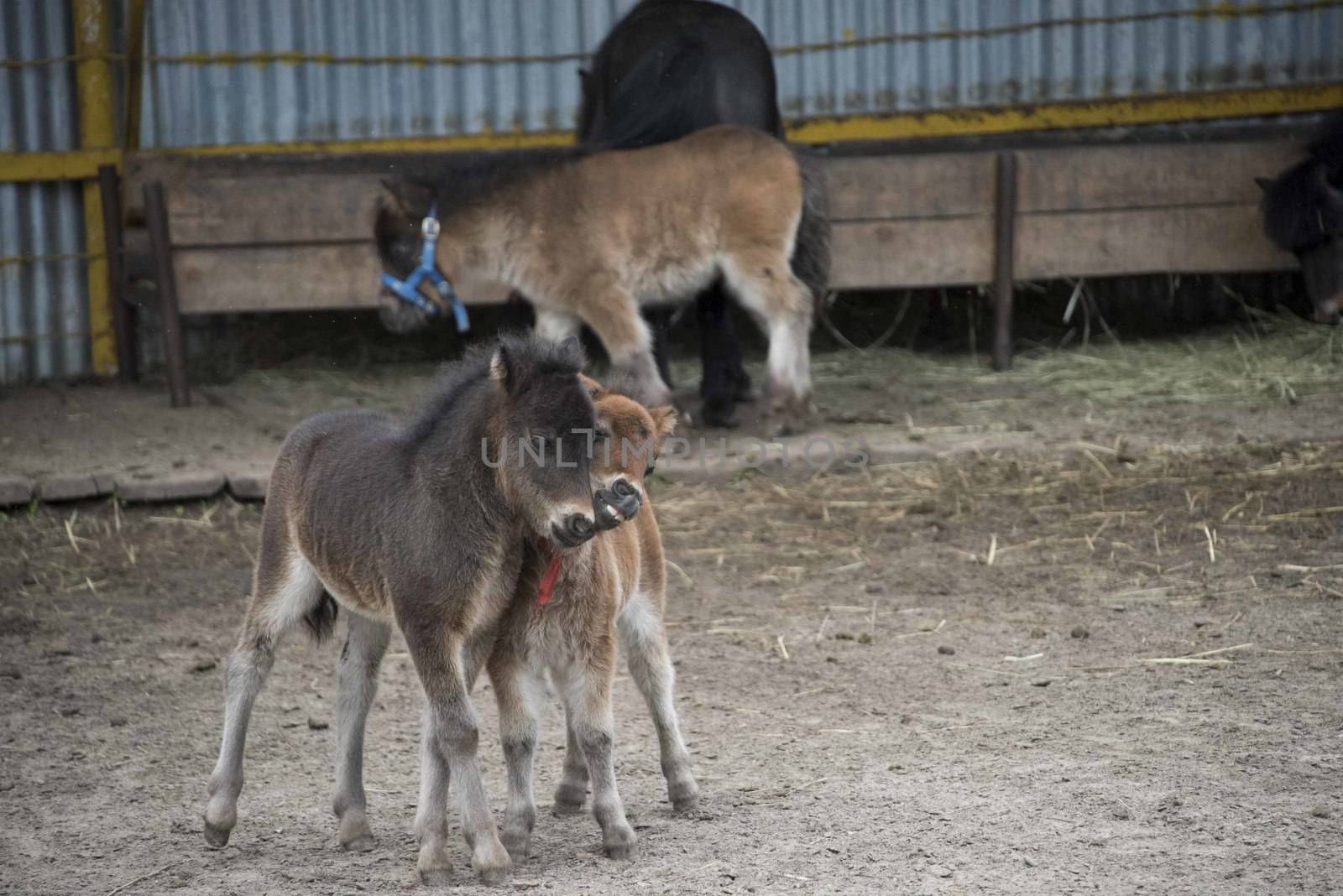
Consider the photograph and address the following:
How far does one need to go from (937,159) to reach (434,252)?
9.85ft

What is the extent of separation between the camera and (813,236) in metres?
Answer: 7.88

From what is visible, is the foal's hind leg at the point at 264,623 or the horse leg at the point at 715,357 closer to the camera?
the foal's hind leg at the point at 264,623

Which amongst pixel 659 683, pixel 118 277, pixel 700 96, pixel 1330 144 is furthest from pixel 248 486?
pixel 1330 144

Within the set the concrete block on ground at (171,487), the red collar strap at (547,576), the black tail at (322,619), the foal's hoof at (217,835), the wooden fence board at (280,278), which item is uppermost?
the wooden fence board at (280,278)

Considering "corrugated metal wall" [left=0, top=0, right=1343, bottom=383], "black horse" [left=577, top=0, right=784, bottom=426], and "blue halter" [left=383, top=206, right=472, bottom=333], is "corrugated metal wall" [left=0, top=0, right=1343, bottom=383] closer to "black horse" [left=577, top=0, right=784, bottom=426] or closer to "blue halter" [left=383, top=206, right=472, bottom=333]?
"black horse" [left=577, top=0, right=784, bottom=426]

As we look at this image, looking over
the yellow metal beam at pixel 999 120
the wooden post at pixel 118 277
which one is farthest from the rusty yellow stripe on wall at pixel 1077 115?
the wooden post at pixel 118 277

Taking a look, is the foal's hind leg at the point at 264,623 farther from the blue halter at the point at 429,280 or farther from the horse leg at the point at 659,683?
the blue halter at the point at 429,280

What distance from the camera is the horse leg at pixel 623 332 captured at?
752 cm

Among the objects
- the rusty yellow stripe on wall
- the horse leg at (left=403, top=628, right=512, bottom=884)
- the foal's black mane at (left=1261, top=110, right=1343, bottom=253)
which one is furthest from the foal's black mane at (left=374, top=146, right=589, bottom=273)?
the horse leg at (left=403, top=628, right=512, bottom=884)

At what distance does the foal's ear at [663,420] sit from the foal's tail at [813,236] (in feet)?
13.8

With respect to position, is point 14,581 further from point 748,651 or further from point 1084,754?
point 1084,754

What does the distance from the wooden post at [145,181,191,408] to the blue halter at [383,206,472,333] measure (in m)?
1.46

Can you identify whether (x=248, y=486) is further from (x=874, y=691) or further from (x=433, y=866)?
(x=433, y=866)

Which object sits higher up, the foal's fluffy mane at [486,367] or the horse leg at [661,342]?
the foal's fluffy mane at [486,367]
